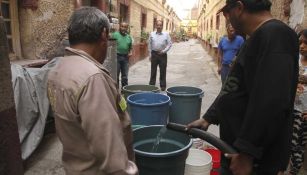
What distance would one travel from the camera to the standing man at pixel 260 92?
1405mm

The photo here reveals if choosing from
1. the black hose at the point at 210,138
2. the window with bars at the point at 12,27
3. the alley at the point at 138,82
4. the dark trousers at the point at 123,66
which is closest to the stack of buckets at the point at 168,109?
the black hose at the point at 210,138

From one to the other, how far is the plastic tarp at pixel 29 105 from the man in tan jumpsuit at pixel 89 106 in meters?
2.45

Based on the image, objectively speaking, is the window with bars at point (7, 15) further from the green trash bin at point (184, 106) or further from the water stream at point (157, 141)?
the water stream at point (157, 141)

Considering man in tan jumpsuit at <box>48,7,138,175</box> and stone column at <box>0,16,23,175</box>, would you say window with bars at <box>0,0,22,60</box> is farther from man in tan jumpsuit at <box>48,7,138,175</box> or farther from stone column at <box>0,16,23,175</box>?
man in tan jumpsuit at <box>48,7,138,175</box>

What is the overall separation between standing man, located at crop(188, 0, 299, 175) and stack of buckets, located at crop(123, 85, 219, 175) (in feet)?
3.42

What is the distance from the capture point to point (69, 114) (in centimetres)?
140

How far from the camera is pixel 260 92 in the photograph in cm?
143

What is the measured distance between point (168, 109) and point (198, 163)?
966mm

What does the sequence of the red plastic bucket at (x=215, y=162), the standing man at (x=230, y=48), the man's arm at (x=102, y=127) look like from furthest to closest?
the standing man at (x=230, y=48) → the red plastic bucket at (x=215, y=162) → the man's arm at (x=102, y=127)

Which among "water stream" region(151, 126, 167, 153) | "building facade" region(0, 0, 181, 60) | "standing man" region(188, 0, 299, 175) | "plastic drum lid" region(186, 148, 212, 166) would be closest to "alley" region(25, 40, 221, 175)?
"water stream" region(151, 126, 167, 153)

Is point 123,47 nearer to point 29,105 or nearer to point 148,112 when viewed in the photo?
point 29,105

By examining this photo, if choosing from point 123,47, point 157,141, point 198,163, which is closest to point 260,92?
point 157,141

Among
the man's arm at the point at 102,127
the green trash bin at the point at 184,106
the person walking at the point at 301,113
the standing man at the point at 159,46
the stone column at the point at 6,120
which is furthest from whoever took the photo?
the standing man at the point at 159,46

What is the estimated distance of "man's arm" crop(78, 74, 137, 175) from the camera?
51.2 inches
